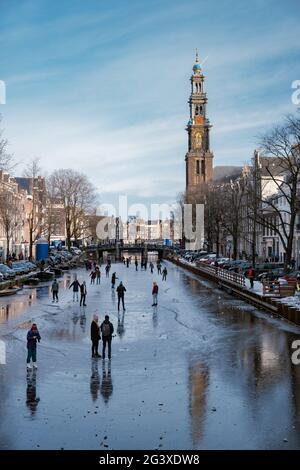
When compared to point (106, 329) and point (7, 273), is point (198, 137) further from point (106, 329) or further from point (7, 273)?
point (106, 329)

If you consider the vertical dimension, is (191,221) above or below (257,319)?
above

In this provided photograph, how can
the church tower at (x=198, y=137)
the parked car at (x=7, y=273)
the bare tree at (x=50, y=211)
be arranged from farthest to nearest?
the church tower at (x=198, y=137)
the bare tree at (x=50, y=211)
the parked car at (x=7, y=273)

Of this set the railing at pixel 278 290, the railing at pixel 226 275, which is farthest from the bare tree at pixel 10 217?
the railing at pixel 278 290

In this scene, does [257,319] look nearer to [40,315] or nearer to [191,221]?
[40,315]

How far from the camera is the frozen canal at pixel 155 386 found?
13.4 m

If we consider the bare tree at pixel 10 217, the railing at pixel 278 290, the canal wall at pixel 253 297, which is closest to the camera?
the canal wall at pixel 253 297

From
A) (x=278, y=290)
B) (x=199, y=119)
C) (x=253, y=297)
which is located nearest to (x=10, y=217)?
(x=253, y=297)

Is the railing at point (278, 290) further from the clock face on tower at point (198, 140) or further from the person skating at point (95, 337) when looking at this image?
the clock face on tower at point (198, 140)

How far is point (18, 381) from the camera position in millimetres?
18500

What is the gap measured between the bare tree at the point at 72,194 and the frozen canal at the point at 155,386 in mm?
73658

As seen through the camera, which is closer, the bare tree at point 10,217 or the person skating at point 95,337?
the person skating at point 95,337

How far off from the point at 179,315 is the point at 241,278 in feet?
51.0

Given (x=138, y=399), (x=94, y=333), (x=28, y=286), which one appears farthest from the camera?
(x=28, y=286)
